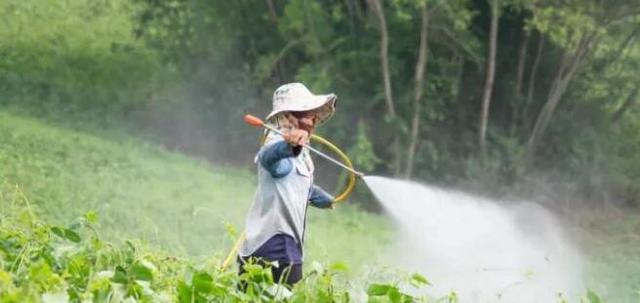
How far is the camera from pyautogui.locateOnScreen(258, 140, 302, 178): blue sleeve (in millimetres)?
4305

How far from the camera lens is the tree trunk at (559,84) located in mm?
13305

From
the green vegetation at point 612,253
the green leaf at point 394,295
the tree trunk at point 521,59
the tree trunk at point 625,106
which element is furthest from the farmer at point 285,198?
the tree trunk at point 625,106

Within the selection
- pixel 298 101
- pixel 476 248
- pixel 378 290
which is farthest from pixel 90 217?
pixel 476 248

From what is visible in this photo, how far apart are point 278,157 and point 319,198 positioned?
1.82ft

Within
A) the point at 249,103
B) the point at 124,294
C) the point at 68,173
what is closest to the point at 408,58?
the point at 249,103

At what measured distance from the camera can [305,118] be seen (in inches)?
180

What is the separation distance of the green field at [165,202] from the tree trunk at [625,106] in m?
1.36

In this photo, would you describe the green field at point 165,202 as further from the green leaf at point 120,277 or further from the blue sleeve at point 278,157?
the green leaf at point 120,277

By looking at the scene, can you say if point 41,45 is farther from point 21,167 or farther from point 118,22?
point 21,167

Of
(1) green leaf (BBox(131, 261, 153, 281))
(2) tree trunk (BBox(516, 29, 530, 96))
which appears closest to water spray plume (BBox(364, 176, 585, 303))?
(2) tree trunk (BBox(516, 29, 530, 96))

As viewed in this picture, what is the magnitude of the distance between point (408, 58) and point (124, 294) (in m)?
11.2

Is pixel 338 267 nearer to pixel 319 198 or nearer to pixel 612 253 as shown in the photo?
pixel 319 198

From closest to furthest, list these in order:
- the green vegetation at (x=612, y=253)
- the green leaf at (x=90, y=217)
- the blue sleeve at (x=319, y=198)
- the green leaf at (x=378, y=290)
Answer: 1. the green leaf at (x=378, y=290)
2. the green leaf at (x=90, y=217)
3. the blue sleeve at (x=319, y=198)
4. the green vegetation at (x=612, y=253)

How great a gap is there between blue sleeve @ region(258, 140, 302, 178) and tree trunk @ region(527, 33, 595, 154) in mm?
9089
